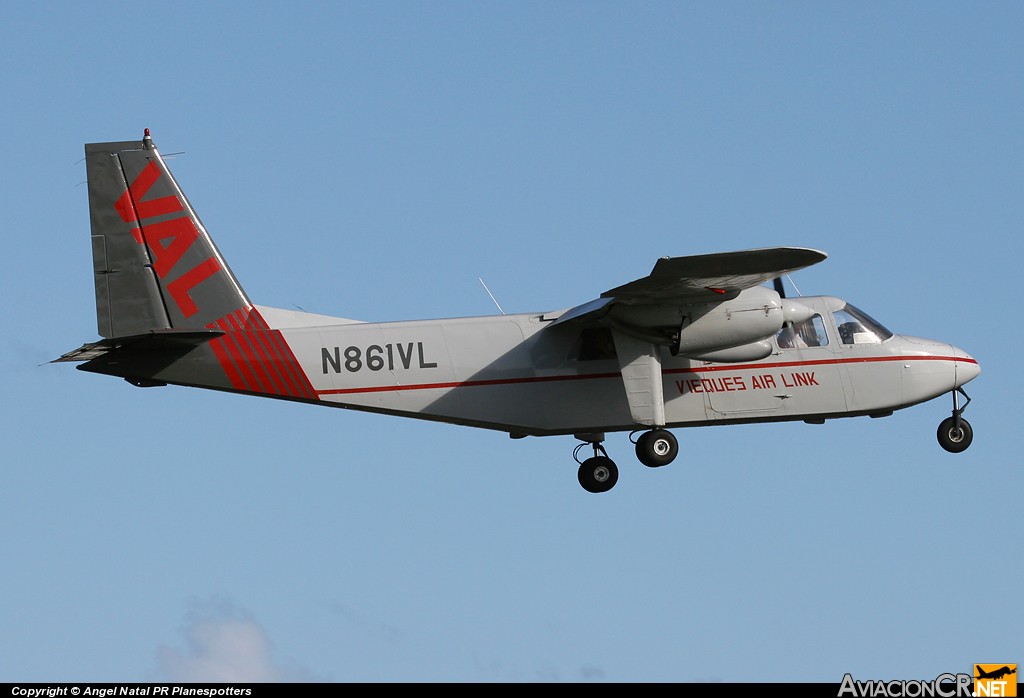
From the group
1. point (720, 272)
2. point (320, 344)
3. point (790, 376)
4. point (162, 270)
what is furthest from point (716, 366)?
point (162, 270)

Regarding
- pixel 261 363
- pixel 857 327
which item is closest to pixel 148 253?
pixel 261 363

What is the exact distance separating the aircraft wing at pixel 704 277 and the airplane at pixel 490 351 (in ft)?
0.24

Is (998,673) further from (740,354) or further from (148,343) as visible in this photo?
(148,343)

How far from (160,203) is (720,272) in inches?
370

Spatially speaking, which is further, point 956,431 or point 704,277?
point 956,431

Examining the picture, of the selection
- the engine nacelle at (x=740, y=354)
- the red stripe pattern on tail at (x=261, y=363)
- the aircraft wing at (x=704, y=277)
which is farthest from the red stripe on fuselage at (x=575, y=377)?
the aircraft wing at (x=704, y=277)

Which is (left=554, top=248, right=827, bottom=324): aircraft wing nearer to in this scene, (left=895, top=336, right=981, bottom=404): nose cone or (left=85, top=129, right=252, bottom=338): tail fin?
(left=895, top=336, right=981, bottom=404): nose cone

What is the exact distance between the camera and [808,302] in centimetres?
2731

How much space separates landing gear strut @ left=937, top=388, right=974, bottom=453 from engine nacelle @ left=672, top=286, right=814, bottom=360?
4.53 metres

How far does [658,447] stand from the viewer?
2648 cm

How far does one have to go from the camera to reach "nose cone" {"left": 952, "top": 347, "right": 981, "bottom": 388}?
91.7 ft

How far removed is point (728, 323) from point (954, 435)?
5.49 meters

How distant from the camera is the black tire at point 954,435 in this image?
28422mm

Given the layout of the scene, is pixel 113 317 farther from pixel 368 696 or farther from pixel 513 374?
pixel 368 696
